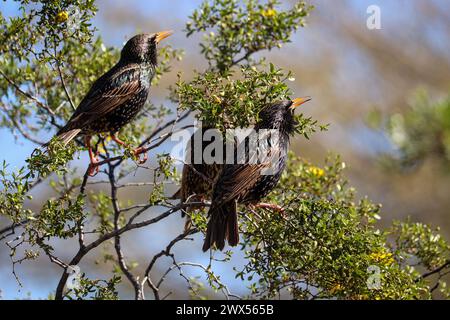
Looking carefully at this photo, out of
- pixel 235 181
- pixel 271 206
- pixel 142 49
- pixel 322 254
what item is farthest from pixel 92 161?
pixel 322 254

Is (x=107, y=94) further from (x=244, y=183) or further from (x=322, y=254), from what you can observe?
(x=322, y=254)

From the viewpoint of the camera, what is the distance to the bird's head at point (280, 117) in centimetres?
558

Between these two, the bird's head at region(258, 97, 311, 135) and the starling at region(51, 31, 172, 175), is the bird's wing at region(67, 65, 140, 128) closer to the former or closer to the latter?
the starling at region(51, 31, 172, 175)

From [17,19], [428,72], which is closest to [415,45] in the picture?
[428,72]

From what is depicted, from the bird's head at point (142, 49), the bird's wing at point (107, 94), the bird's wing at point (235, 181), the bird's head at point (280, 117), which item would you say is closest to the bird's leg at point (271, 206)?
the bird's wing at point (235, 181)

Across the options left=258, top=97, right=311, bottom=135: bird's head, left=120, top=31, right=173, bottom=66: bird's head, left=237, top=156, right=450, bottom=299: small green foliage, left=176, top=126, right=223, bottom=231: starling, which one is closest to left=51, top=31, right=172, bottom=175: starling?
left=120, top=31, right=173, bottom=66: bird's head

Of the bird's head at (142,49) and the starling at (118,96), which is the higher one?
the bird's head at (142,49)

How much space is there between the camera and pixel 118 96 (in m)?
6.02

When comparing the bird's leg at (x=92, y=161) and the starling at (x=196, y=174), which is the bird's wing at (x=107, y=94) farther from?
the starling at (x=196, y=174)

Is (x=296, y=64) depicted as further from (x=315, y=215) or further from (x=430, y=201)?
(x=315, y=215)

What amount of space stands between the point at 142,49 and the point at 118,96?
564 mm
